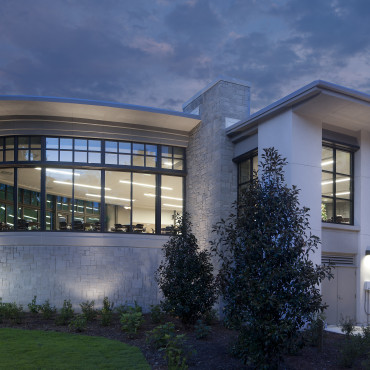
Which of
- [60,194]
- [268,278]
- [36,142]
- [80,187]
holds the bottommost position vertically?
[268,278]

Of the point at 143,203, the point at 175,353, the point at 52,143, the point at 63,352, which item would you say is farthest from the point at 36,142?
the point at 175,353

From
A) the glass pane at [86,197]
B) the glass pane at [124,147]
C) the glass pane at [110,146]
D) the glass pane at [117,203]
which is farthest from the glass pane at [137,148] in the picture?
the glass pane at [86,197]

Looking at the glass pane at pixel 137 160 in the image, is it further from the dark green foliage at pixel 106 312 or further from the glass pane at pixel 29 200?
the dark green foliage at pixel 106 312

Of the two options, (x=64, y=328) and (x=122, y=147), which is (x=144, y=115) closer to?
(x=122, y=147)

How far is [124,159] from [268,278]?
361 inches

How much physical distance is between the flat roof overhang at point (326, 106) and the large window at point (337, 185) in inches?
33.7

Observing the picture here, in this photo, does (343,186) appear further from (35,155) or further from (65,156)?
(35,155)

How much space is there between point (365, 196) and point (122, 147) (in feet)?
26.3

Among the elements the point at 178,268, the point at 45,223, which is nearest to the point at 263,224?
the point at 178,268

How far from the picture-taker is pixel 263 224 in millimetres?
7754

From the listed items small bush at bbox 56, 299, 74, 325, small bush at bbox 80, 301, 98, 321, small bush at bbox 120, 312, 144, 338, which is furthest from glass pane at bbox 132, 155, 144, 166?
small bush at bbox 120, 312, 144, 338

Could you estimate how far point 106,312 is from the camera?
12984 mm

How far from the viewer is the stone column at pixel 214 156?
46.3 feet

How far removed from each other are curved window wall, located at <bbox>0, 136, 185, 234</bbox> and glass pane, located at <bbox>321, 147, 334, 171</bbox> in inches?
200
